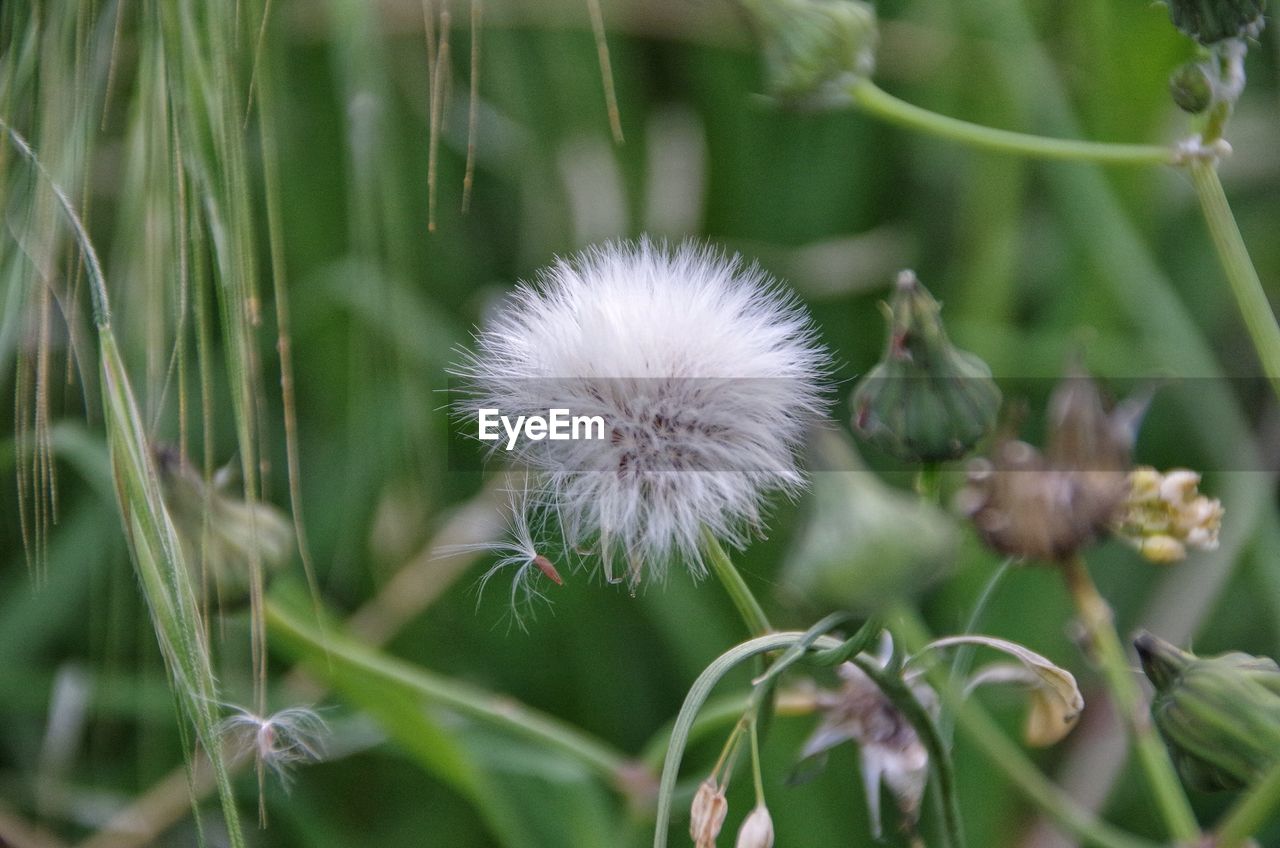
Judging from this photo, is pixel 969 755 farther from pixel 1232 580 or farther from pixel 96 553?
pixel 96 553

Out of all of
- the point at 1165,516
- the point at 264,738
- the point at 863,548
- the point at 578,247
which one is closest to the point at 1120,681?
the point at 1165,516

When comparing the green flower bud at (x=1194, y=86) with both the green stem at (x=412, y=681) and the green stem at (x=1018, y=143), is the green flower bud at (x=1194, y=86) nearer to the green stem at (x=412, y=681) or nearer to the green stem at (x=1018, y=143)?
the green stem at (x=1018, y=143)

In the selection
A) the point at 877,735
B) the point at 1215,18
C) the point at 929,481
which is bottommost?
the point at 877,735

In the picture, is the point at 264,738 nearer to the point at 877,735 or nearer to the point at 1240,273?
the point at 877,735

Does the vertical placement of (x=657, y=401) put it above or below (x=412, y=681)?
above

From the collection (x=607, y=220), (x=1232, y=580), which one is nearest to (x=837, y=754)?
(x=1232, y=580)

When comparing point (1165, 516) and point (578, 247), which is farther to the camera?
point (578, 247)
